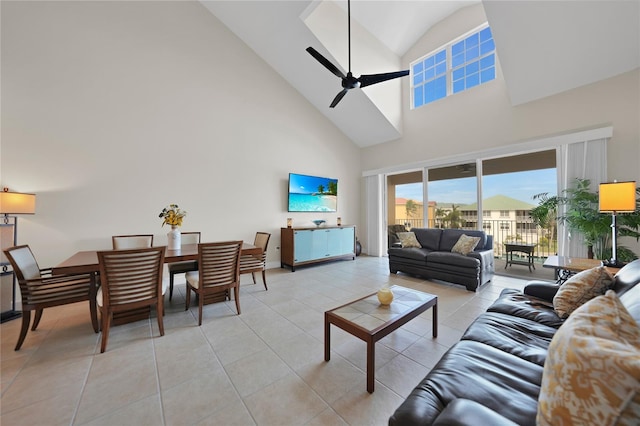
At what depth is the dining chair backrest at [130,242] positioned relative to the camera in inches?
124

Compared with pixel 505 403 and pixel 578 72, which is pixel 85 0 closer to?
pixel 505 403

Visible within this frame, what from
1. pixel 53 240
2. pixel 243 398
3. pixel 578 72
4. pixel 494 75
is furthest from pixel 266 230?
pixel 578 72

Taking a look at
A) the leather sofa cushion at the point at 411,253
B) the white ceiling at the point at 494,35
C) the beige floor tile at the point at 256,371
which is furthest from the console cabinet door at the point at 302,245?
the white ceiling at the point at 494,35

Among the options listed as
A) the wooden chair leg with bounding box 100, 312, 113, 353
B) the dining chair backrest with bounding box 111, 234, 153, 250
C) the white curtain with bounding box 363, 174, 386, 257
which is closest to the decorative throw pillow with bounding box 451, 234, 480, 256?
the white curtain with bounding box 363, 174, 386, 257

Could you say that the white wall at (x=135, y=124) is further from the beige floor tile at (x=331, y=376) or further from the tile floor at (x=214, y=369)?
the beige floor tile at (x=331, y=376)

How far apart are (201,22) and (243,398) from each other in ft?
18.4

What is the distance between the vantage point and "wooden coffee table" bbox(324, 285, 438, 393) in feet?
5.25

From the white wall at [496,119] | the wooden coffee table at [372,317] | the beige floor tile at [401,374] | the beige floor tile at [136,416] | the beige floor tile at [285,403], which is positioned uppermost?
the white wall at [496,119]

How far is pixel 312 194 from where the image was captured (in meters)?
5.66

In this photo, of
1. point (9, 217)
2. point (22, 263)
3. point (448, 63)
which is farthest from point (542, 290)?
point (9, 217)

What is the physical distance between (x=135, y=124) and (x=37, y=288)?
8.48 ft

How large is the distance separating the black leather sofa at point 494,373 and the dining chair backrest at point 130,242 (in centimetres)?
369

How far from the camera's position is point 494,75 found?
14.8 ft

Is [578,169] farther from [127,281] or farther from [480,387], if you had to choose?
[127,281]
